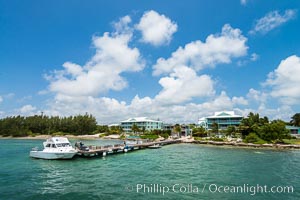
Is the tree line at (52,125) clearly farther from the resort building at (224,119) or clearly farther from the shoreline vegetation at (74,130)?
the resort building at (224,119)

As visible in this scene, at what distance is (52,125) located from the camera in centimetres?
15150

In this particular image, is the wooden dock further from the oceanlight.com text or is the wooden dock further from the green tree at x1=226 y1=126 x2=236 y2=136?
the green tree at x1=226 y1=126 x2=236 y2=136

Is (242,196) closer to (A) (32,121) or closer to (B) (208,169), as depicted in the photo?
(B) (208,169)

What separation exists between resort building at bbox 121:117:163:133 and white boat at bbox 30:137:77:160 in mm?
105581

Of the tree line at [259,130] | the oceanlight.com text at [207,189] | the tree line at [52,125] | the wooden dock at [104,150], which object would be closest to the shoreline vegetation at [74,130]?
the tree line at [52,125]

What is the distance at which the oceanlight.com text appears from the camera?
23.5 m

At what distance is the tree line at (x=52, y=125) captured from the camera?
147712 mm

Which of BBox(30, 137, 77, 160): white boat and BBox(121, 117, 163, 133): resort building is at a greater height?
BBox(121, 117, 163, 133): resort building

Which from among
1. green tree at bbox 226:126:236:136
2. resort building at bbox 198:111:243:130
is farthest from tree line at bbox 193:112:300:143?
resort building at bbox 198:111:243:130

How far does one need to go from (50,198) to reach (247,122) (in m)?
76.1

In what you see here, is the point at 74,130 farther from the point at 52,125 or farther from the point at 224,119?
the point at 224,119

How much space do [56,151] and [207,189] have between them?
31.5 metres

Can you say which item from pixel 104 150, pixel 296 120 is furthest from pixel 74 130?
pixel 296 120

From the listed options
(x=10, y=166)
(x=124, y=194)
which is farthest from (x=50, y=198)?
(x=10, y=166)
